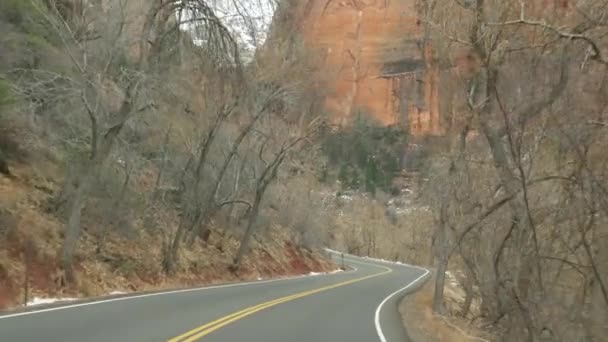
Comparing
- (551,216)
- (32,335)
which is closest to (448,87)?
(551,216)

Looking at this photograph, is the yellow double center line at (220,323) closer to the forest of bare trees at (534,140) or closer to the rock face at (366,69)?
the forest of bare trees at (534,140)

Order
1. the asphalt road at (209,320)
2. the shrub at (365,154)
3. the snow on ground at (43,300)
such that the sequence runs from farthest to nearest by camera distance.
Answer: the shrub at (365,154), the snow on ground at (43,300), the asphalt road at (209,320)

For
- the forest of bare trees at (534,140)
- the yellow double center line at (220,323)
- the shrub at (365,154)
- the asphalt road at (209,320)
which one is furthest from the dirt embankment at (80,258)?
the shrub at (365,154)

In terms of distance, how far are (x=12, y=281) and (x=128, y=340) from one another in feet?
23.3

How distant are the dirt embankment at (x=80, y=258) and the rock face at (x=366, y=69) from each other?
10878mm

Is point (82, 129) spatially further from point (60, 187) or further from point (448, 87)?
point (448, 87)

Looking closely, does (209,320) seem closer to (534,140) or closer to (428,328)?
(428,328)

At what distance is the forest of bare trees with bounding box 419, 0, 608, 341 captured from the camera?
12.9 meters

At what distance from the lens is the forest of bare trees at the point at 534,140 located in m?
12.9

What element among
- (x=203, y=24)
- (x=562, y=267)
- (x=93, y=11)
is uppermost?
(x=93, y=11)

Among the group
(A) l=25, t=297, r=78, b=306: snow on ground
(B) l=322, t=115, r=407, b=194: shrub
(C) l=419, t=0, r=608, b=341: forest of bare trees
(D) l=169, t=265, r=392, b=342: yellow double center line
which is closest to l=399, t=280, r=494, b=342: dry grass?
(C) l=419, t=0, r=608, b=341: forest of bare trees

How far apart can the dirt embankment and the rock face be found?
10.9 m

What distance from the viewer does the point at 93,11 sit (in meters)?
24.8

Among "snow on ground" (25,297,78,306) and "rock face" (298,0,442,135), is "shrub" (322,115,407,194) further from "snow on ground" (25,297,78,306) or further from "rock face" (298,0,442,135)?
"snow on ground" (25,297,78,306)
